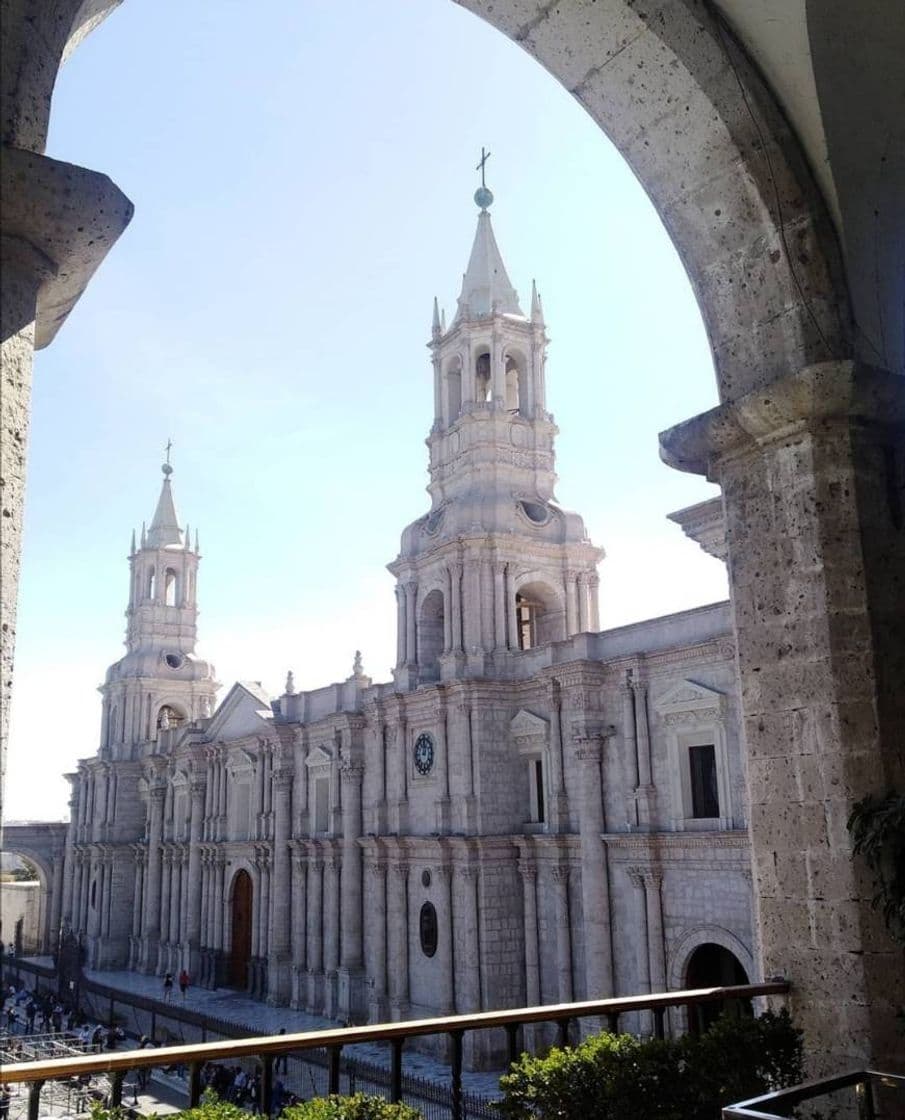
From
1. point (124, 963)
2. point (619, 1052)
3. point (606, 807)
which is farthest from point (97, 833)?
point (619, 1052)

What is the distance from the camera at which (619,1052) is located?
3953 millimetres

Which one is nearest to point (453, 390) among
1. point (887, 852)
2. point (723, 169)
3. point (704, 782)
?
point (704, 782)

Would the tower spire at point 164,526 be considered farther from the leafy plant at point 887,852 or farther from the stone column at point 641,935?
the leafy plant at point 887,852

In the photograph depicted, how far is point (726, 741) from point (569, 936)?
6.10 meters

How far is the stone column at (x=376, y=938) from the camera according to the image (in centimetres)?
2627

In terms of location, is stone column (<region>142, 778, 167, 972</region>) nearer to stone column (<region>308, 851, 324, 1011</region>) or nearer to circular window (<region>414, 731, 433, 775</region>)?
stone column (<region>308, 851, 324, 1011</region>)

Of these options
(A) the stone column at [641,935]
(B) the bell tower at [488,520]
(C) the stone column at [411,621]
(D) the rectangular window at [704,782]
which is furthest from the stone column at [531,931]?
(C) the stone column at [411,621]

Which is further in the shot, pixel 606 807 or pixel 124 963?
pixel 124 963

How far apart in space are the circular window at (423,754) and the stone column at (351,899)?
3.12m

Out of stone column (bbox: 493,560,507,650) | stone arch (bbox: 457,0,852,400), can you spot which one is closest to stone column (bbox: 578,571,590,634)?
stone column (bbox: 493,560,507,650)

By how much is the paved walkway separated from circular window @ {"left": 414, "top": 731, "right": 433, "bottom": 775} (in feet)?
21.4

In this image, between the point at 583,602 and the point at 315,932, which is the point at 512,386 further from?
the point at 315,932

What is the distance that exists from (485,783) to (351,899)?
264 inches

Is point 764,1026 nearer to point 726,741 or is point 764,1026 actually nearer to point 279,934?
point 726,741
